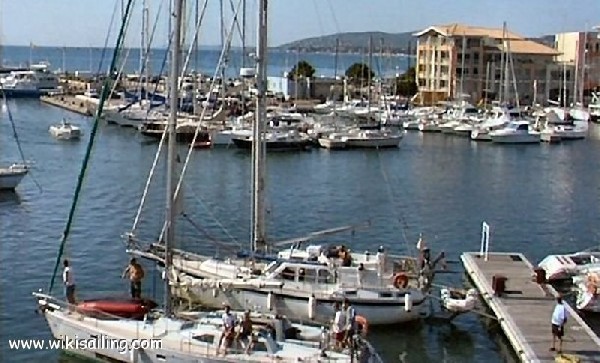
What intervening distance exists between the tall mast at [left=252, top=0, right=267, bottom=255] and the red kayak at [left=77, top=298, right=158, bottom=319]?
6.40 metres

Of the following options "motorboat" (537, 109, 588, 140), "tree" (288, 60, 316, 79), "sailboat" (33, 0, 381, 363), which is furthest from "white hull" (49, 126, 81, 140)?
"sailboat" (33, 0, 381, 363)

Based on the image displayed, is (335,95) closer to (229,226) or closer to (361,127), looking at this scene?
(361,127)

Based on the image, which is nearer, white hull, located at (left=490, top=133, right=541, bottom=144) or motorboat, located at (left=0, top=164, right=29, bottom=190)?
motorboat, located at (left=0, top=164, right=29, bottom=190)

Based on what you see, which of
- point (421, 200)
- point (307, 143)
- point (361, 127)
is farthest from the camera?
point (361, 127)

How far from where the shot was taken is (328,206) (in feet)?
169

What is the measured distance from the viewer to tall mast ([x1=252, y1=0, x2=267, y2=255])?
30.0 meters

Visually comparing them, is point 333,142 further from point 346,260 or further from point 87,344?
point 87,344

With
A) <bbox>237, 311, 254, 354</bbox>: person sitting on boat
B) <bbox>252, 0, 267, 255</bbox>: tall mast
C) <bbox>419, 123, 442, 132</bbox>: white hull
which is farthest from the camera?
<bbox>419, 123, 442, 132</bbox>: white hull

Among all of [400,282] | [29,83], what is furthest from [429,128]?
[400,282]

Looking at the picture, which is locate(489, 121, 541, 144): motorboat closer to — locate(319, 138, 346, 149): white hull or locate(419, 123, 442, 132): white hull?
locate(419, 123, 442, 132): white hull

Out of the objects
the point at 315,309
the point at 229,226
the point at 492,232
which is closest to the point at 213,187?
the point at 229,226

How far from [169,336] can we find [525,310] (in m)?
11.0

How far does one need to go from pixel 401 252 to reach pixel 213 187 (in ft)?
65.4

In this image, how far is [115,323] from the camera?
23.3 metres
